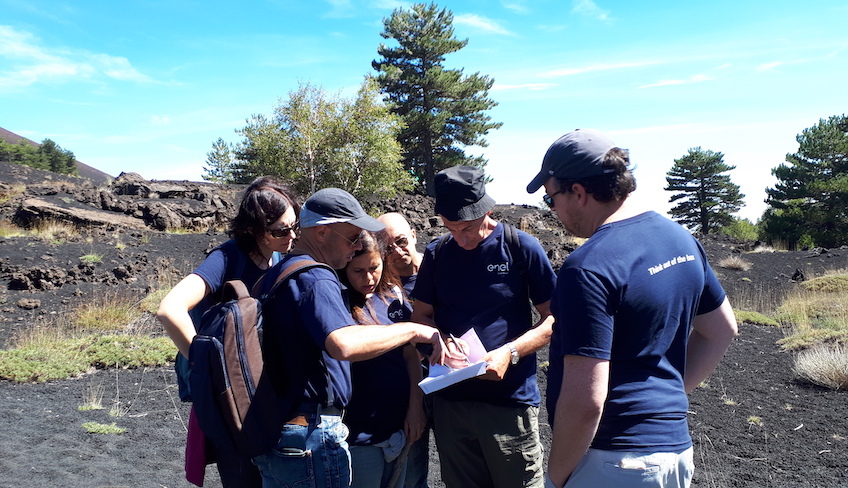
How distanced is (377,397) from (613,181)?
1.25 metres

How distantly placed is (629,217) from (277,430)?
4.11 ft

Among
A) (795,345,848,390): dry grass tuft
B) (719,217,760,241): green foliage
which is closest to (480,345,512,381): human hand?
(795,345,848,390): dry grass tuft

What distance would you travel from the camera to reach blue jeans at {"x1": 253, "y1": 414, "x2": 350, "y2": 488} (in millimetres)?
2037

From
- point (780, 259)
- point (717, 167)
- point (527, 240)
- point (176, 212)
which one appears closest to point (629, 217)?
point (527, 240)

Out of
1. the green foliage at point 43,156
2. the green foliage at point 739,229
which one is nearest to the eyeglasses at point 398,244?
the green foliage at point 739,229

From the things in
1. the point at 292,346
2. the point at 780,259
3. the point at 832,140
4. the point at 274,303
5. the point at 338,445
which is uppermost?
the point at 832,140

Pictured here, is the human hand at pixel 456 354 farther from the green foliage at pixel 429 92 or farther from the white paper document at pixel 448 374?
the green foliage at pixel 429 92

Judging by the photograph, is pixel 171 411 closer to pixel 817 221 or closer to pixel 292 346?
pixel 292 346

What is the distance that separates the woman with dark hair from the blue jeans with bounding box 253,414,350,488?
13.1 inches

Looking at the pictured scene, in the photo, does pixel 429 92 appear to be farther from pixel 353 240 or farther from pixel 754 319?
pixel 353 240

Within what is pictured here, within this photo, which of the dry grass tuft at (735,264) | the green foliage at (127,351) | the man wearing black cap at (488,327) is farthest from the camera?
the dry grass tuft at (735,264)

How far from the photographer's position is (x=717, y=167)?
45.2 meters

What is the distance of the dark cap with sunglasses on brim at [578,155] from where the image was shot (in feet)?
6.07

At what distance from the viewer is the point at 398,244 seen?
3.25 metres
